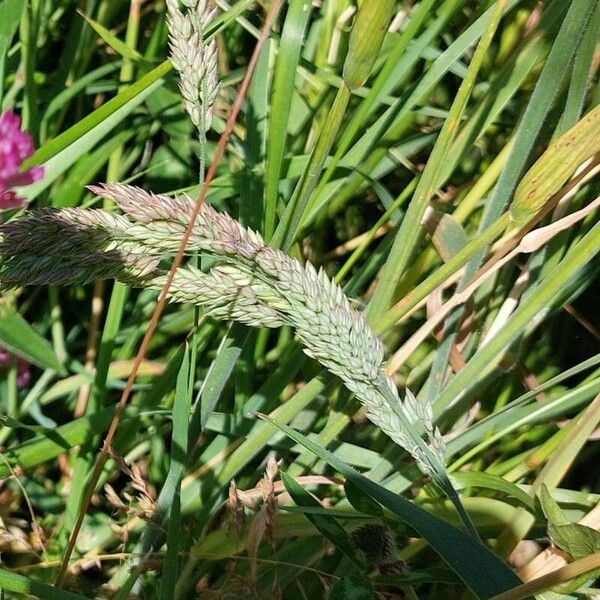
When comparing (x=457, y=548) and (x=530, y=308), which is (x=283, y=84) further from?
(x=457, y=548)

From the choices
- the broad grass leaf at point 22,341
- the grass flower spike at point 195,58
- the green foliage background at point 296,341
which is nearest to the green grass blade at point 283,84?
the green foliage background at point 296,341

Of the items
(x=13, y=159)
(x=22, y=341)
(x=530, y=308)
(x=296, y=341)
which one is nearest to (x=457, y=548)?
(x=530, y=308)

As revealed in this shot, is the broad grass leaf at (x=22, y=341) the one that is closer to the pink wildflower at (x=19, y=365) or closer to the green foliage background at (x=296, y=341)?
the green foliage background at (x=296, y=341)

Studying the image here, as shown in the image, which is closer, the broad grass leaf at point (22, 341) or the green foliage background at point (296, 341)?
the green foliage background at point (296, 341)

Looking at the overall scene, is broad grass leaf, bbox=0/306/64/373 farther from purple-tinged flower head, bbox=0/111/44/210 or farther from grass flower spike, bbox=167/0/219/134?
grass flower spike, bbox=167/0/219/134

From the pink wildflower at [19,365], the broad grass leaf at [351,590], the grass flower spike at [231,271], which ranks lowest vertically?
the pink wildflower at [19,365]

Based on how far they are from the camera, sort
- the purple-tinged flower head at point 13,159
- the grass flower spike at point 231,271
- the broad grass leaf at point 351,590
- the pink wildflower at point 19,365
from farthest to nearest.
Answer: the pink wildflower at point 19,365
the purple-tinged flower head at point 13,159
the broad grass leaf at point 351,590
the grass flower spike at point 231,271

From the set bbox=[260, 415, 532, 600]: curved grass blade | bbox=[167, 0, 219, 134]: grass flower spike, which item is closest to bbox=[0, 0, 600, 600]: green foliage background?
bbox=[260, 415, 532, 600]: curved grass blade

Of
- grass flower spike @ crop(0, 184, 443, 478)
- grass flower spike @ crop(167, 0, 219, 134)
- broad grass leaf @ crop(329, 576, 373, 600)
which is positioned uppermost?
grass flower spike @ crop(167, 0, 219, 134)

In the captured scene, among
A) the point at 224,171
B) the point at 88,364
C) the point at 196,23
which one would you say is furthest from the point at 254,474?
the point at 196,23
